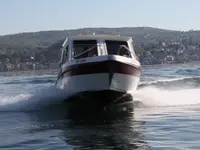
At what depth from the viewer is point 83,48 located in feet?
59.6

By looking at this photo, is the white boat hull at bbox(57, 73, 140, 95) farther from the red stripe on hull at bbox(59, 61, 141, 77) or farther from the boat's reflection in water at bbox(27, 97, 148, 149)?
the boat's reflection in water at bbox(27, 97, 148, 149)

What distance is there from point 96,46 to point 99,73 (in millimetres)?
2256

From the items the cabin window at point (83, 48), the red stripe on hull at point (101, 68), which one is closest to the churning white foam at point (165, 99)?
the red stripe on hull at point (101, 68)

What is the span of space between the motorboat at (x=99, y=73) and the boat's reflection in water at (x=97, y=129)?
114 centimetres

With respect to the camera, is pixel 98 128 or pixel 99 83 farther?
pixel 99 83

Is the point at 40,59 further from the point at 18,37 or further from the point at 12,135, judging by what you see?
the point at 18,37

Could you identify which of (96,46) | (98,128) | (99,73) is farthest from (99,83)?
(98,128)

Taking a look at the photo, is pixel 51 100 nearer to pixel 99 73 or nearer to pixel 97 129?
pixel 99 73

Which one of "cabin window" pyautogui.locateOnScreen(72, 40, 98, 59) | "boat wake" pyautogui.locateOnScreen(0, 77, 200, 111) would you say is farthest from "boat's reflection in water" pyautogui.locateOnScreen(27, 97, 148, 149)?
"cabin window" pyautogui.locateOnScreen(72, 40, 98, 59)

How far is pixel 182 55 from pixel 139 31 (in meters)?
87.4

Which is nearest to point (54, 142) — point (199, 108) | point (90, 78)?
point (90, 78)

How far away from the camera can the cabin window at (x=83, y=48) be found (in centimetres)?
1772

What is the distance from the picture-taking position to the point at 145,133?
11062 mm

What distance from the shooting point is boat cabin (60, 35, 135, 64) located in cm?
1773
